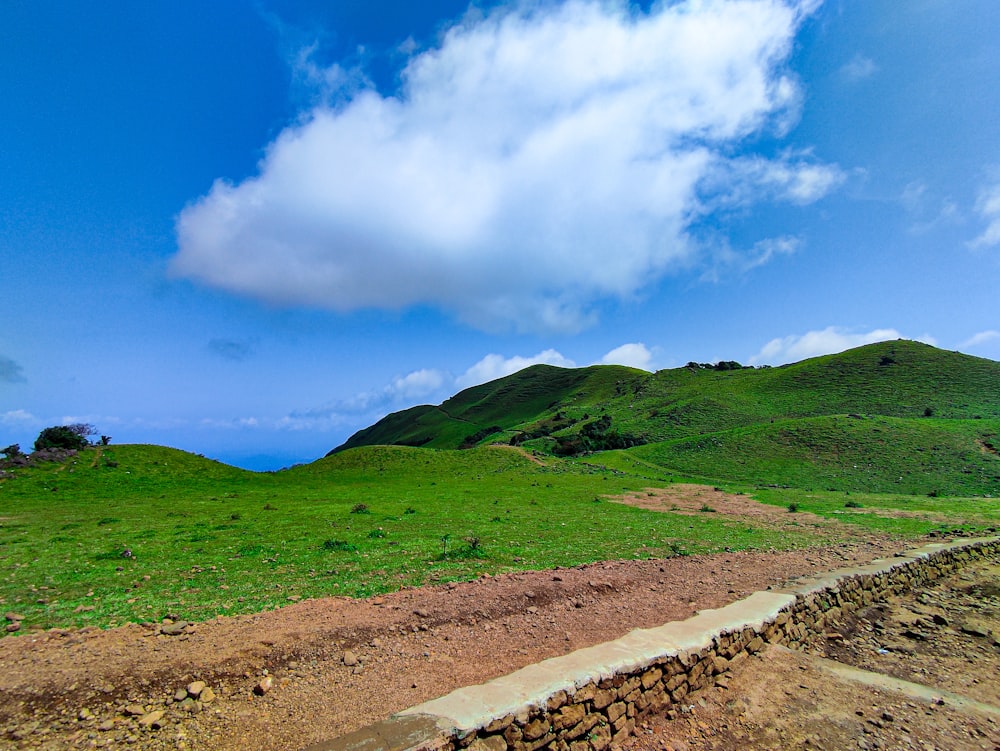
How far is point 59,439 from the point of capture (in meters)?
42.8

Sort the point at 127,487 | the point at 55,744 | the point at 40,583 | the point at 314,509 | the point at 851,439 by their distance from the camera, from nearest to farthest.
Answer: the point at 55,744
the point at 40,583
the point at 314,509
the point at 127,487
the point at 851,439

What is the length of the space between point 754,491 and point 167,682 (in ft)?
151

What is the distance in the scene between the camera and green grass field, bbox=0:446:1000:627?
12.2 metres

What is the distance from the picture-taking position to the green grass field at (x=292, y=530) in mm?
12250

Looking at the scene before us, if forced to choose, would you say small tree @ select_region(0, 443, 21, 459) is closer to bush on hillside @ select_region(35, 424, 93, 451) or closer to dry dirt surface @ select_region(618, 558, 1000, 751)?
bush on hillside @ select_region(35, 424, 93, 451)

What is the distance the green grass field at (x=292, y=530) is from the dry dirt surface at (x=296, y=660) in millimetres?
1326

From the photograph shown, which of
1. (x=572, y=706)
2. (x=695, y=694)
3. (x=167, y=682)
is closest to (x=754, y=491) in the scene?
(x=695, y=694)

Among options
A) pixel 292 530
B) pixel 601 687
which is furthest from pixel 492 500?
pixel 601 687

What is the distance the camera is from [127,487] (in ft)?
120

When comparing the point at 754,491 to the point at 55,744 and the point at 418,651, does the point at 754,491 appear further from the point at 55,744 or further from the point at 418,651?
the point at 55,744

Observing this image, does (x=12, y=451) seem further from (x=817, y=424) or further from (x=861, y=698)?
(x=817, y=424)

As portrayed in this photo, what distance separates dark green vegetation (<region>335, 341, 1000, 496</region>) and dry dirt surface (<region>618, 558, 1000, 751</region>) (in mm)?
40603

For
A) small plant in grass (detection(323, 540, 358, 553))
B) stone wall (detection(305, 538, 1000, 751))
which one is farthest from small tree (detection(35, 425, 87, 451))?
stone wall (detection(305, 538, 1000, 751))

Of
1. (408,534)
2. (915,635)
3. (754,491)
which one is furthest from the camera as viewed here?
(754,491)
